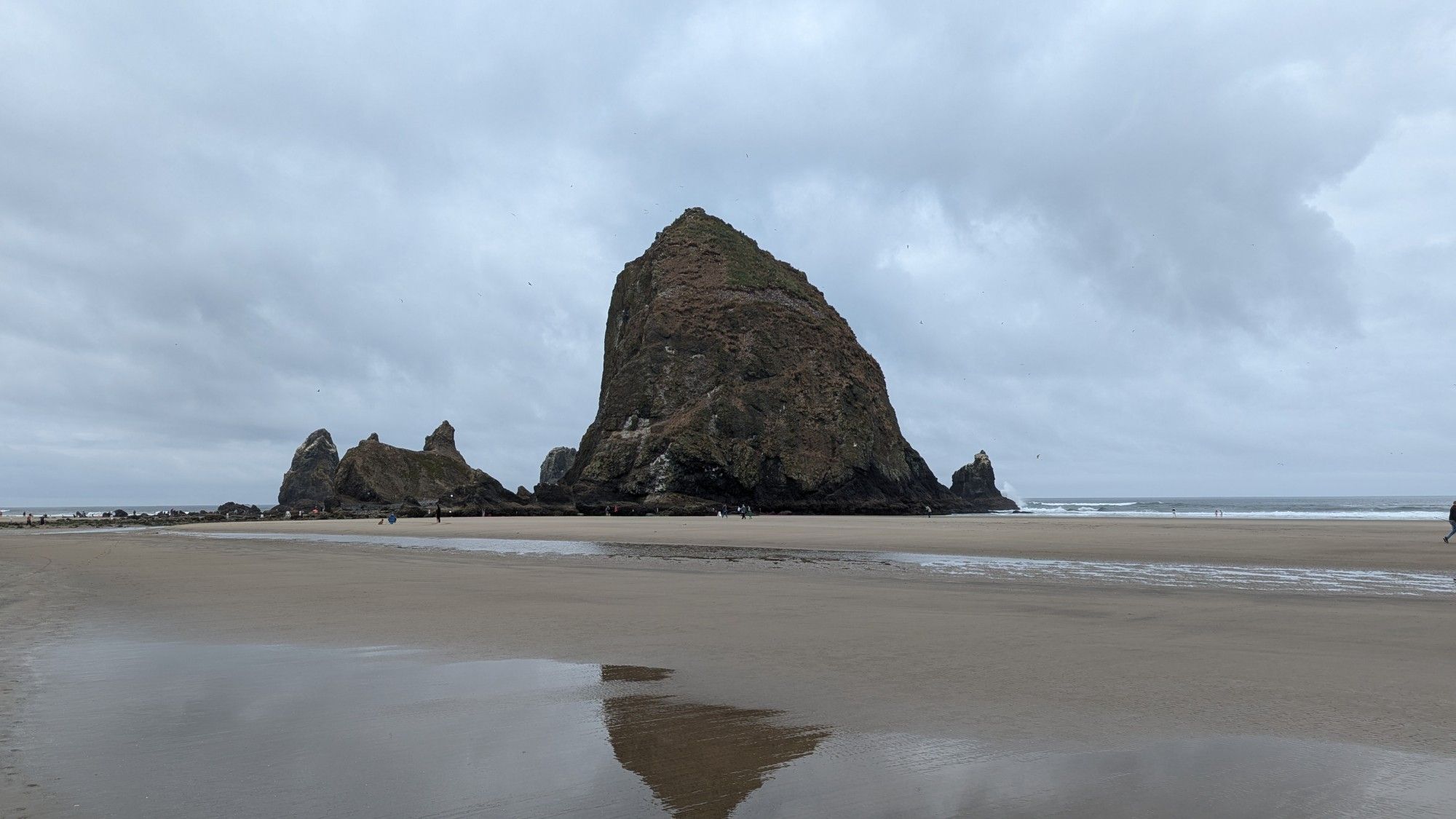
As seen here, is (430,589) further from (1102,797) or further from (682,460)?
(682,460)

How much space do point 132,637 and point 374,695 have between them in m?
4.91

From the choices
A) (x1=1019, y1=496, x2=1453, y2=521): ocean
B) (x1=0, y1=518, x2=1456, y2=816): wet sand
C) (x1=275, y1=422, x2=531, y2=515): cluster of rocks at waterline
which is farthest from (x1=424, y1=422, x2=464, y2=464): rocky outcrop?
(x1=0, y1=518, x2=1456, y2=816): wet sand

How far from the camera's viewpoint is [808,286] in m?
97.6

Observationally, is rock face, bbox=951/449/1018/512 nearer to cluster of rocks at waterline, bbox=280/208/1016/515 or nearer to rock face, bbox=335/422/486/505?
cluster of rocks at waterline, bbox=280/208/1016/515

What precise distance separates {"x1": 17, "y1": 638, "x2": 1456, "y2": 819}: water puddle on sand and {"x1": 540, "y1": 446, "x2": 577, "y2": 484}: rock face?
394ft

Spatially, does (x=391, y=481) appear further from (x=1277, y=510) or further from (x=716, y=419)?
(x=1277, y=510)

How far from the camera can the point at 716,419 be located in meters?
77.9

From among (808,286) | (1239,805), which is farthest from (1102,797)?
(808,286)

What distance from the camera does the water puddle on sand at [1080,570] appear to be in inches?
563

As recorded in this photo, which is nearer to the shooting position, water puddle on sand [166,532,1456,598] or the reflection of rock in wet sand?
the reflection of rock in wet sand

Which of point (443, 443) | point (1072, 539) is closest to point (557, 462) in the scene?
point (443, 443)

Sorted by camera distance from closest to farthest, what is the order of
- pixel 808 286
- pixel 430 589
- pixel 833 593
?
pixel 833 593 → pixel 430 589 → pixel 808 286

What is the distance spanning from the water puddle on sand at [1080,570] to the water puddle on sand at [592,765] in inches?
433

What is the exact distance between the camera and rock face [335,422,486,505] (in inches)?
3300
